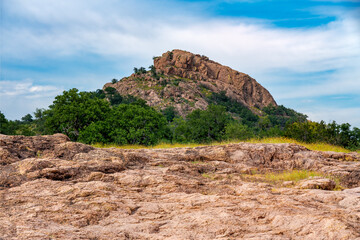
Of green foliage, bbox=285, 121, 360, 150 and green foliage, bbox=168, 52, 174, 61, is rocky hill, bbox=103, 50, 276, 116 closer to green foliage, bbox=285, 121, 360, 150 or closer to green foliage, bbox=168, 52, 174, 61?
green foliage, bbox=168, 52, 174, 61

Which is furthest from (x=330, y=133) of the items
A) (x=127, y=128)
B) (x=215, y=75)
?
(x=215, y=75)

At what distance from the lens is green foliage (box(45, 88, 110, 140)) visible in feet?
85.1

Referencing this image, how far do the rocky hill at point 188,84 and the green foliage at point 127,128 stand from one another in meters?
62.3

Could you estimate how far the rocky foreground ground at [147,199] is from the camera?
4.08 meters

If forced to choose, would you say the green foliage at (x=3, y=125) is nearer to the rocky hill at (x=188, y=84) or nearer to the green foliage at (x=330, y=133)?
the green foliage at (x=330, y=133)

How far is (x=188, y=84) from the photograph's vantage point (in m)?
120

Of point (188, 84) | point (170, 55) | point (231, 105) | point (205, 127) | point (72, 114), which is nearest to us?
point (72, 114)

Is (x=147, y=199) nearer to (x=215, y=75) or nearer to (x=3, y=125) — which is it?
(x=3, y=125)

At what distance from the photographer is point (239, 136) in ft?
126

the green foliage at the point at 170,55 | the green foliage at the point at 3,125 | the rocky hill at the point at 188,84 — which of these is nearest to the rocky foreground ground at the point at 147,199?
the green foliage at the point at 3,125

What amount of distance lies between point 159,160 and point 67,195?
3895mm

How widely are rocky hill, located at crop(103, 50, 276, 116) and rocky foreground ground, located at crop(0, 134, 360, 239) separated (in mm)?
83112

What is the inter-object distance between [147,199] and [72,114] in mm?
22433

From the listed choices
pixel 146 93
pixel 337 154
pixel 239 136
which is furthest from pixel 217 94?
pixel 337 154
